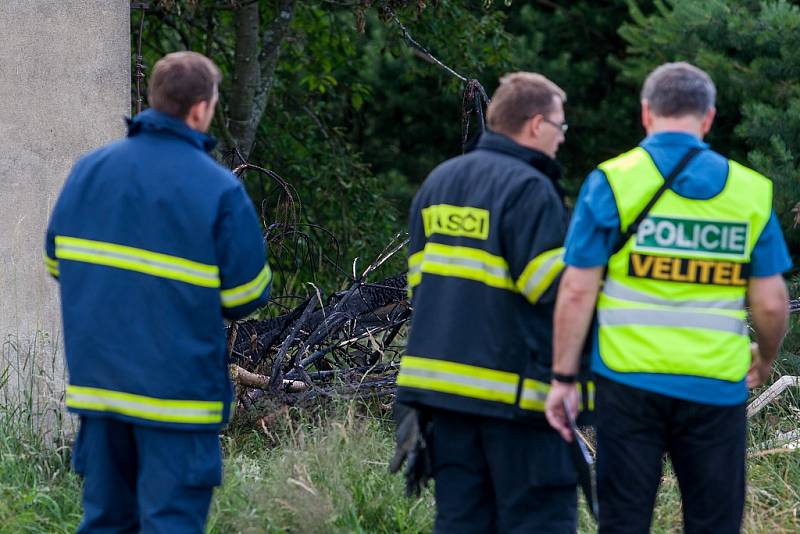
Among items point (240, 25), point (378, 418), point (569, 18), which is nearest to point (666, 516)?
point (378, 418)

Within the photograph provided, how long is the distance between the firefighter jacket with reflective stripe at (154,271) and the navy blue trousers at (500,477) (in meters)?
0.70

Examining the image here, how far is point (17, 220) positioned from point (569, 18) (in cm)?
1080

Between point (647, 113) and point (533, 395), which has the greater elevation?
point (647, 113)

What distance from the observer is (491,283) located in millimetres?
3238

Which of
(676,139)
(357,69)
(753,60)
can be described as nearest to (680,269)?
(676,139)

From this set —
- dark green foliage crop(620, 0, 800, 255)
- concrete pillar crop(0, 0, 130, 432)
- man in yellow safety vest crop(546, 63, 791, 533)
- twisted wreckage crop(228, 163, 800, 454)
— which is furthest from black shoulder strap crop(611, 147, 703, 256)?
dark green foliage crop(620, 0, 800, 255)

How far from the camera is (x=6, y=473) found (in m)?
4.52

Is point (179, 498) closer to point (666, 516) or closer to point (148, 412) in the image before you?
point (148, 412)

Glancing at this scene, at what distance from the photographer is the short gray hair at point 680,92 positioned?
3131 mm

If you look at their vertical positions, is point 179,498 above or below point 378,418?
above

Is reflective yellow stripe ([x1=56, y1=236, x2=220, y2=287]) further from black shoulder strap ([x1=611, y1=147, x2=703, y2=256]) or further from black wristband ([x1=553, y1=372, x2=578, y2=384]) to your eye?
black shoulder strap ([x1=611, y1=147, x2=703, y2=256])

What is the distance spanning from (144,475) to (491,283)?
1.11 metres

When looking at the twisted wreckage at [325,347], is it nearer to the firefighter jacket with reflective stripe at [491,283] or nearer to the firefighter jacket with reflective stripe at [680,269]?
the firefighter jacket with reflective stripe at [491,283]

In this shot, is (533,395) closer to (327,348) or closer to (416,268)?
(416,268)
